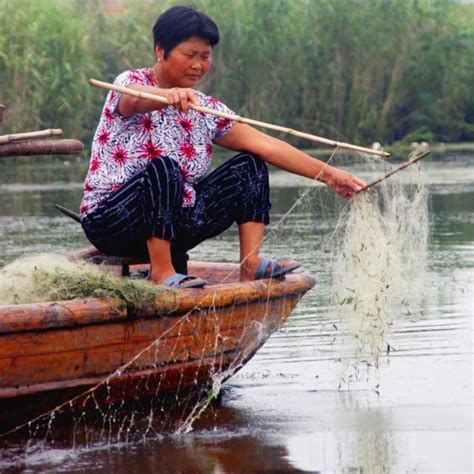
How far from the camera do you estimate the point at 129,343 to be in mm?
4918

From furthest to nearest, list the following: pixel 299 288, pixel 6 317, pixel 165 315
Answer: pixel 299 288 → pixel 165 315 → pixel 6 317

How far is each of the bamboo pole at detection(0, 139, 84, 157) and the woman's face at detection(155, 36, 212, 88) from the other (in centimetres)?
42

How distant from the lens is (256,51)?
2552 cm

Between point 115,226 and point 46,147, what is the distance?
41 centimetres

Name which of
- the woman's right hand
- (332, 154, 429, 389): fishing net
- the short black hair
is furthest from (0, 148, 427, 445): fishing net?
the short black hair

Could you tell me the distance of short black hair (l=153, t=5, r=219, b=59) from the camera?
17.1ft

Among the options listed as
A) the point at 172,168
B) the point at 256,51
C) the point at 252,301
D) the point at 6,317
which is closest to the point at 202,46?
the point at 172,168

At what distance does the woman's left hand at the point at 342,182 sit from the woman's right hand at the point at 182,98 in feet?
2.54

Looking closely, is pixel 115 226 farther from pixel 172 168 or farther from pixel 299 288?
pixel 299 288

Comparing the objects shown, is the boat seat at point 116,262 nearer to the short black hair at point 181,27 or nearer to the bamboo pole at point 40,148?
the bamboo pole at point 40,148

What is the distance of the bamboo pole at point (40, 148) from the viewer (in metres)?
5.14

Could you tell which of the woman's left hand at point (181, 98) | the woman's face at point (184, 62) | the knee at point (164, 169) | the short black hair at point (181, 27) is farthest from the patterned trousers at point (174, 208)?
the short black hair at point (181, 27)

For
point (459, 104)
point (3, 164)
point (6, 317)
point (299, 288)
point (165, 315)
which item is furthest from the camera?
point (459, 104)

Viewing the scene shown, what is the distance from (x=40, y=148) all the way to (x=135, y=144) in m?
0.36
